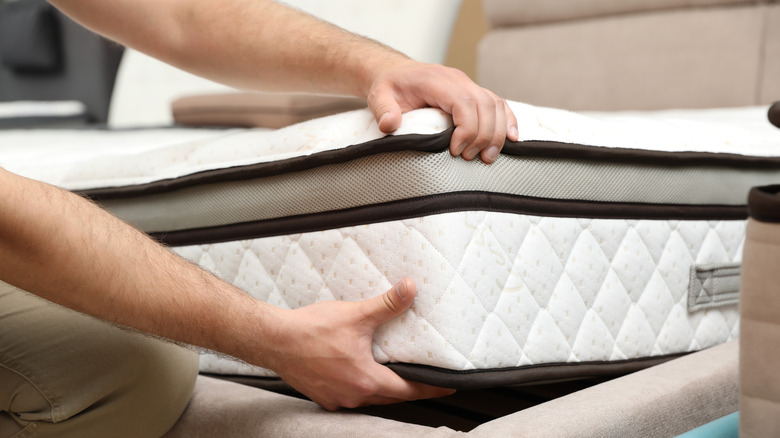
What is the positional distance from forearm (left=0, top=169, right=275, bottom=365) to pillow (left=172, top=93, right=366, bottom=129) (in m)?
0.82

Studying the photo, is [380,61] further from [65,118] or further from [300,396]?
[65,118]

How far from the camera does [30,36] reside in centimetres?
288

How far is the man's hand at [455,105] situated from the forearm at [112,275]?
183 millimetres

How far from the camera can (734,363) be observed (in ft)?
2.17

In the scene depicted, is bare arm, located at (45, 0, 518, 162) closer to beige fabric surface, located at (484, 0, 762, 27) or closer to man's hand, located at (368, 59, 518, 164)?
man's hand, located at (368, 59, 518, 164)

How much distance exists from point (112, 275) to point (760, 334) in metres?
0.43

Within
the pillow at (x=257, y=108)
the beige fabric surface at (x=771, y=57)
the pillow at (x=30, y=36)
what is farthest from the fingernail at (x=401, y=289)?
the pillow at (x=30, y=36)

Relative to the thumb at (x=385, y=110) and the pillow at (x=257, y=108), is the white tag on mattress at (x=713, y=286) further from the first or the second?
the pillow at (x=257, y=108)

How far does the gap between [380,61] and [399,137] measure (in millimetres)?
152

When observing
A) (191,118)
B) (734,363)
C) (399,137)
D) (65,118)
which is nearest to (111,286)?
A: (399,137)

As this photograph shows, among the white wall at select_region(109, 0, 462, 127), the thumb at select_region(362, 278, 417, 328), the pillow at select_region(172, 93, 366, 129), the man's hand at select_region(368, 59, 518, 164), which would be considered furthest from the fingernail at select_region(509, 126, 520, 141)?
the white wall at select_region(109, 0, 462, 127)

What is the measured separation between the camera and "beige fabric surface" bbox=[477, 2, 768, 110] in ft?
4.54

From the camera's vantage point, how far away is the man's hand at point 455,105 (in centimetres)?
56

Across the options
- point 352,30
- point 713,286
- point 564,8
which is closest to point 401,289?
point 713,286
